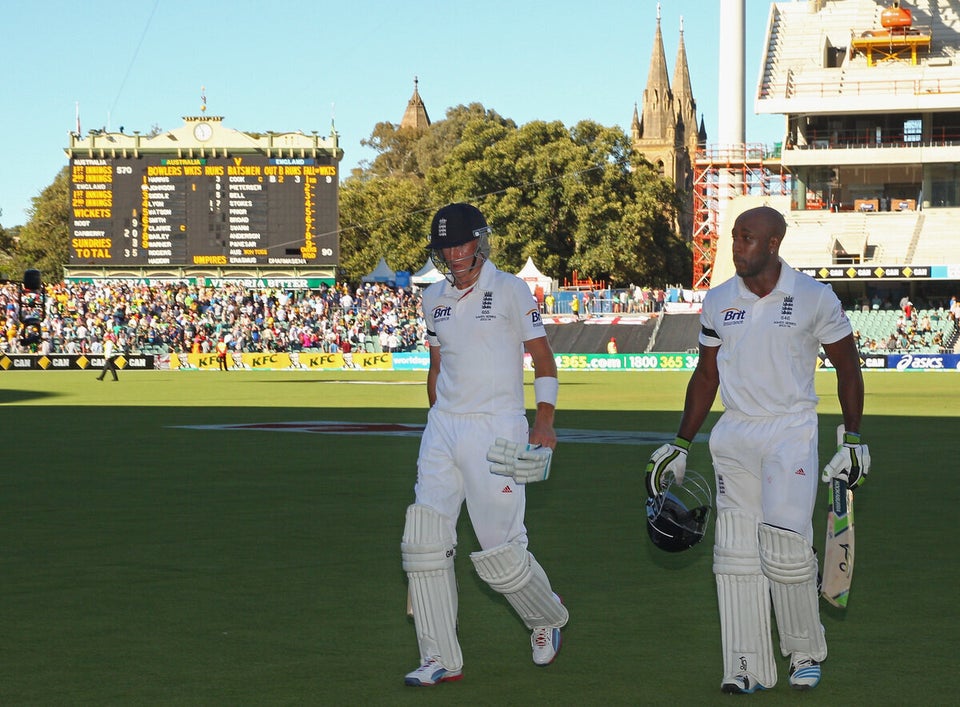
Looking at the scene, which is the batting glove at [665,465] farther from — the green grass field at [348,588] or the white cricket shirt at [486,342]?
the green grass field at [348,588]

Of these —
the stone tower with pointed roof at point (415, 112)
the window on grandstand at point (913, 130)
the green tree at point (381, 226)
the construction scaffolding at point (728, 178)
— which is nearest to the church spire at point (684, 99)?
the stone tower with pointed roof at point (415, 112)

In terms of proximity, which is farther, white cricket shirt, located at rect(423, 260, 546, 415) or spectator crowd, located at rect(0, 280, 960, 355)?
spectator crowd, located at rect(0, 280, 960, 355)

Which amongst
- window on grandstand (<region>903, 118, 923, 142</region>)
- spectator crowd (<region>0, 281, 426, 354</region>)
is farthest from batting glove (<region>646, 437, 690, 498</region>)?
window on grandstand (<region>903, 118, 923, 142</region>)

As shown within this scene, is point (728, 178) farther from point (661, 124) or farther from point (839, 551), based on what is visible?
point (661, 124)

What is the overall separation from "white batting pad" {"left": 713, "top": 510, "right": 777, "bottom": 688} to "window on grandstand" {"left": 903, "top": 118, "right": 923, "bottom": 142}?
69.3 metres

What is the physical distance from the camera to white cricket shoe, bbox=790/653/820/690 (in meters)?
5.96

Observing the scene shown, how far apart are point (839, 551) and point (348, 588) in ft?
11.2

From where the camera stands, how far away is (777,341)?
599cm

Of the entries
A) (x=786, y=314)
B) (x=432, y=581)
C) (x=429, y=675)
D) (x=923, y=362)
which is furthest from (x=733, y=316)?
(x=923, y=362)

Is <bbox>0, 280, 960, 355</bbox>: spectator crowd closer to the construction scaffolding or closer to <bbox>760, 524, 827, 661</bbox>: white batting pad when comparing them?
the construction scaffolding

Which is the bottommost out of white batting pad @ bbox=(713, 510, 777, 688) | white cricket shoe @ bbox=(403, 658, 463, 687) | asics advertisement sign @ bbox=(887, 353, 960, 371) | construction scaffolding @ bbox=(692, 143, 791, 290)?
asics advertisement sign @ bbox=(887, 353, 960, 371)

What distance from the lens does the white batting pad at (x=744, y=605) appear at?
19.5 feet

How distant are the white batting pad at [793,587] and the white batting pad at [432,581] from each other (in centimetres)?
139

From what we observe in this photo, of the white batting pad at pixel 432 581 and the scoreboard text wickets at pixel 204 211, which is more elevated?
the scoreboard text wickets at pixel 204 211
